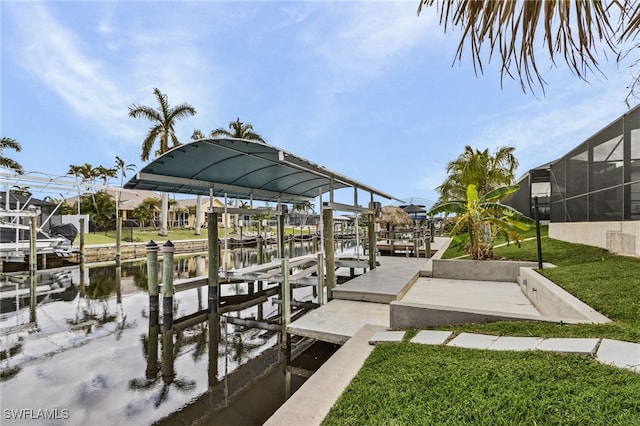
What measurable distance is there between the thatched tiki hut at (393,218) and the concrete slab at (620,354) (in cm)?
2160

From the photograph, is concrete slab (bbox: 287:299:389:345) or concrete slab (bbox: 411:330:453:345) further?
concrete slab (bbox: 287:299:389:345)

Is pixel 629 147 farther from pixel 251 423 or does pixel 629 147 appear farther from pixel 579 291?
pixel 251 423

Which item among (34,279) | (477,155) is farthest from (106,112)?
(477,155)

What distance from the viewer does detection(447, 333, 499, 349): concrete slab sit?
3697 mm

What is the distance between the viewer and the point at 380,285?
328 inches

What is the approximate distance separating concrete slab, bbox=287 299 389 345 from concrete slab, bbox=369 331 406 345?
1.53ft

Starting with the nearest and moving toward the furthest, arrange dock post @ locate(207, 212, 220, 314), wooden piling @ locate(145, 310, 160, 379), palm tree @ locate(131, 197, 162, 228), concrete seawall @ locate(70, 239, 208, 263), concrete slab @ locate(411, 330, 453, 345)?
concrete slab @ locate(411, 330, 453, 345) → wooden piling @ locate(145, 310, 160, 379) → dock post @ locate(207, 212, 220, 314) → concrete seawall @ locate(70, 239, 208, 263) → palm tree @ locate(131, 197, 162, 228)

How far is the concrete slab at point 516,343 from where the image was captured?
3.48 m

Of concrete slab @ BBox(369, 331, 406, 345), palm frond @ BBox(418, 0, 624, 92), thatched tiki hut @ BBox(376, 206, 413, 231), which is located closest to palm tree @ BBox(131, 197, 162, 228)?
thatched tiki hut @ BBox(376, 206, 413, 231)

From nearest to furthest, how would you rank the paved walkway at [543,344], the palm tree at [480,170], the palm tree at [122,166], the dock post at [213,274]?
1. the paved walkway at [543,344]
2. the dock post at [213,274]
3. the palm tree at [480,170]
4. the palm tree at [122,166]

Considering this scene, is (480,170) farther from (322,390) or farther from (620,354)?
(322,390)

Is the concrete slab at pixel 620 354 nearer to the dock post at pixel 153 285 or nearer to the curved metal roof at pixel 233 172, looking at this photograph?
the curved metal roof at pixel 233 172

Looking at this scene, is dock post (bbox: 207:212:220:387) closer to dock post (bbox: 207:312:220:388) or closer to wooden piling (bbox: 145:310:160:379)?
dock post (bbox: 207:312:220:388)

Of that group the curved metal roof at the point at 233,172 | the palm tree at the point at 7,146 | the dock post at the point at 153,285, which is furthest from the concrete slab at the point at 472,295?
the palm tree at the point at 7,146
